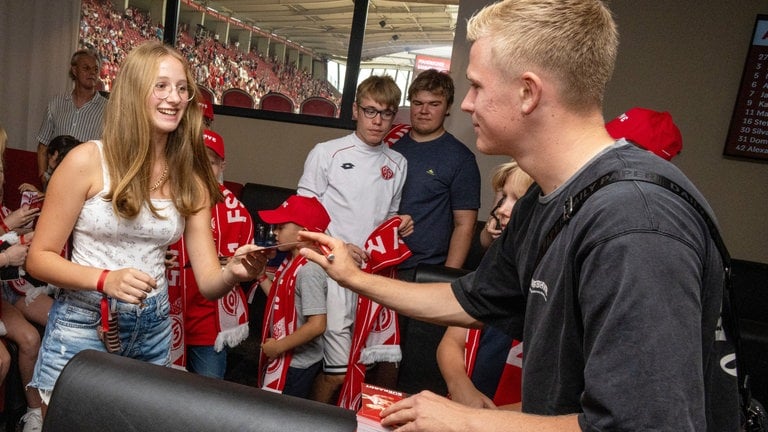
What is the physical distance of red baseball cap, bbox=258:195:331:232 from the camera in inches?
89.4

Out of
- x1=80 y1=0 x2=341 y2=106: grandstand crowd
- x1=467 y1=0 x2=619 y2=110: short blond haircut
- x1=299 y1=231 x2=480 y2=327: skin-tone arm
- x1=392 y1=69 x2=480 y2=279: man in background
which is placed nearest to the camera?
x1=467 y1=0 x2=619 y2=110: short blond haircut

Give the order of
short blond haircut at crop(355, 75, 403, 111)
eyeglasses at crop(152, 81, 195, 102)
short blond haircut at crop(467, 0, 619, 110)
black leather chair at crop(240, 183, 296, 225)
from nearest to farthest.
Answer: short blond haircut at crop(467, 0, 619, 110)
eyeglasses at crop(152, 81, 195, 102)
short blond haircut at crop(355, 75, 403, 111)
black leather chair at crop(240, 183, 296, 225)

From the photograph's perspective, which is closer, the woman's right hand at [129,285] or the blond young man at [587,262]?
the blond young man at [587,262]

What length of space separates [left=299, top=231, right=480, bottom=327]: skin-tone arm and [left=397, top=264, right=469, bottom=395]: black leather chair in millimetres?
1061

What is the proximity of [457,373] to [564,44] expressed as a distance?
1205 mm

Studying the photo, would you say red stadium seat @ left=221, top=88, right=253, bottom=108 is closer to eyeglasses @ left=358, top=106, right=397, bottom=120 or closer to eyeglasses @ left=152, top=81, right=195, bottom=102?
eyeglasses @ left=358, top=106, right=397, bottom=120

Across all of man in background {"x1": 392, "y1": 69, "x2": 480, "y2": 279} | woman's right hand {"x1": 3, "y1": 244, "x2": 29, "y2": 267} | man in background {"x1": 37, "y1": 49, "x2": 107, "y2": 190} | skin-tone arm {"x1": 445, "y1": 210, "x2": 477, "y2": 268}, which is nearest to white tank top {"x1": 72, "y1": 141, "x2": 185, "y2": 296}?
woman's right hand {"x1": 3, "y1": 244, "x2": 29, "y2": 267}

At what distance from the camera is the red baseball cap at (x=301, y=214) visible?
7.45 feet

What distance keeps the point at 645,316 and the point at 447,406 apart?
0.33 meters

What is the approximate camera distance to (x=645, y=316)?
70cm

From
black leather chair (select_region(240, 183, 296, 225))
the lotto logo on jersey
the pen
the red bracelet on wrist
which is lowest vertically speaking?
black leather chair (select_region(240, 183, 296, 225))

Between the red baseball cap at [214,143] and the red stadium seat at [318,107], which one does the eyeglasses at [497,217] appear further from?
the red stadium seat at [318,107]

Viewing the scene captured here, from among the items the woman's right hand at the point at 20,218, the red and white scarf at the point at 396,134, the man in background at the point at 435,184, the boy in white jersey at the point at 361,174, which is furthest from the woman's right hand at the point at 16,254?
the red and white scarf at the point at 396,134

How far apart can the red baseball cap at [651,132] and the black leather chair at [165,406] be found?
57.8 inches
